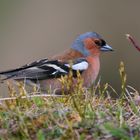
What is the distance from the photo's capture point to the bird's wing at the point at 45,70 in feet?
33.3

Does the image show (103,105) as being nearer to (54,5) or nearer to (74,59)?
(74,59)

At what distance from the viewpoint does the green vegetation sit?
6613 mm

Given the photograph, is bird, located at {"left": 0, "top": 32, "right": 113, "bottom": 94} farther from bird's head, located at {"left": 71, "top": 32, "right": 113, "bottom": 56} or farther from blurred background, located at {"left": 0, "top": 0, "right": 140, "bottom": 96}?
blurred background, located at {"left": 0, "top": 0, "right": 140, "bottom": 96}

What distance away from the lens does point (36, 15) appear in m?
23.0

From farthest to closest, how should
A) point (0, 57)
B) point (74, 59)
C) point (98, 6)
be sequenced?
point (98, 6)
point (0, 57)
point (74, 59)

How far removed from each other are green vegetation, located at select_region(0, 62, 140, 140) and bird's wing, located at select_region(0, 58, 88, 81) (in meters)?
2.54

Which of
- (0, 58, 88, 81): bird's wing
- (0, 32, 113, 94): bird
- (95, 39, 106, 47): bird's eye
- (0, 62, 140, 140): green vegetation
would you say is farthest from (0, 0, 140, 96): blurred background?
(0, 62, 140, 140): green vegetation

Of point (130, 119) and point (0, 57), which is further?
point (0, 57)

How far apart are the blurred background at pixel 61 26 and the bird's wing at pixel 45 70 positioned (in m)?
8.67

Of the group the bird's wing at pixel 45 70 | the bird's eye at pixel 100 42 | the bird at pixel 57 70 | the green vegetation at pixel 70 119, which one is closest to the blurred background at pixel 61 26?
the bird's eye at pixel 100 42

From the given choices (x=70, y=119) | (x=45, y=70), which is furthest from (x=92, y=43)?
(x=70, y=119)

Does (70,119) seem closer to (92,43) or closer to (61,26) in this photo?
(92,43)

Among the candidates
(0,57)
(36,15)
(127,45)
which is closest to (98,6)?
(36,15)

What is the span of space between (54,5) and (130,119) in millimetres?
15059
